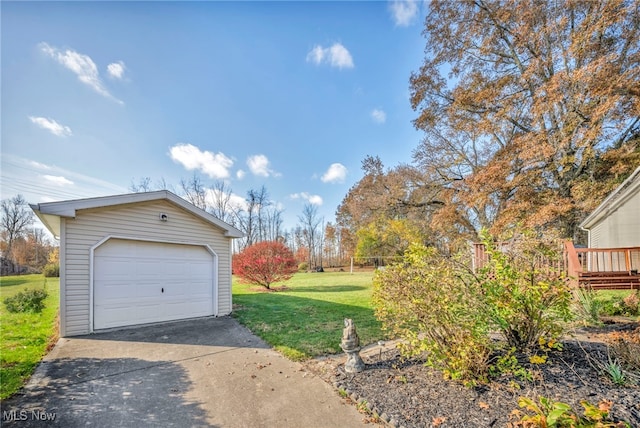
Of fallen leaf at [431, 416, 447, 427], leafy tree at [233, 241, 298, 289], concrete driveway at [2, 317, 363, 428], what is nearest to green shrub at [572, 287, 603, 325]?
fallen leaf at [431, 416, 447, 427]

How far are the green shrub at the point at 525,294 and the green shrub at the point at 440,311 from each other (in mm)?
208

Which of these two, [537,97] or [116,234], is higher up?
[537,97]

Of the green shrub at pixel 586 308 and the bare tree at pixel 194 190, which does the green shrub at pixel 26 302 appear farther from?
the bare tree at pixel 194 190

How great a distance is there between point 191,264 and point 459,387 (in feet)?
21.3

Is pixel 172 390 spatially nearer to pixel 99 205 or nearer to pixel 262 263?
pixel 99 205

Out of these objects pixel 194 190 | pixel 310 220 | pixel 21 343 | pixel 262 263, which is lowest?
pixel 21 343

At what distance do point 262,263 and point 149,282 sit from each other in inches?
300

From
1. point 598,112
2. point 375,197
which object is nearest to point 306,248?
point 375,197

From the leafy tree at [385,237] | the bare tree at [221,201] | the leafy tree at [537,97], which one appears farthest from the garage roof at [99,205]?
the bare tree at [221,201]

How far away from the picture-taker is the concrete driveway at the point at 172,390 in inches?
107

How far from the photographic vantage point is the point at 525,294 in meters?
3.09

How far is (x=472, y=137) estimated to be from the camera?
15.4 metres

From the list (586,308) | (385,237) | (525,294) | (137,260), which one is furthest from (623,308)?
(385,237)

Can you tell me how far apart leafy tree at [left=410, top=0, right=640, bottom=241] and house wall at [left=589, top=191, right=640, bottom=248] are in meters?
0.89
